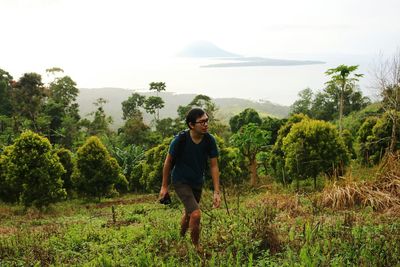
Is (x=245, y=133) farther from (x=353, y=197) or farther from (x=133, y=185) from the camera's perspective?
(x=353, y=197)

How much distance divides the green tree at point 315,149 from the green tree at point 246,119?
24.6m

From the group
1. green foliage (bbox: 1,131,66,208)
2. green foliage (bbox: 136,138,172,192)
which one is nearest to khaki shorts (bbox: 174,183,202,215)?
green foliage (bbox: 1,131,66,208)

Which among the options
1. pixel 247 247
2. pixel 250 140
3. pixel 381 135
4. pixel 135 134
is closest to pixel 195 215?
pixel 247 247

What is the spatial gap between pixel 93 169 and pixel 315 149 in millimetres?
15000

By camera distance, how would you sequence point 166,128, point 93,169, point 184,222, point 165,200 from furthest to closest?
point 166,128
point 93,169
point 184,222
point 165,200

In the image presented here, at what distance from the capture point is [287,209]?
837 cm

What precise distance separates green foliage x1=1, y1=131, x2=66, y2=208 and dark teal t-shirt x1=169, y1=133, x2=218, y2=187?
18739 millimetres

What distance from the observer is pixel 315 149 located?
21.1 meters

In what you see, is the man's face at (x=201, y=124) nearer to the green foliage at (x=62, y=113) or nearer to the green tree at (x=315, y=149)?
the green tree at (x=315, y=149)

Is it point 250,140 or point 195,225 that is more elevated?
point 195,225

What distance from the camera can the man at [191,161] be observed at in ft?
17.0

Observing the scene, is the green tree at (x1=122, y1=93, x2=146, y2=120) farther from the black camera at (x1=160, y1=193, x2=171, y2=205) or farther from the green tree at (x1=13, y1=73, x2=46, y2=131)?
the black camera at (x1=160, y1=193, x2=171, y2=205)

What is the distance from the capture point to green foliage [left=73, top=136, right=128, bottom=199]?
2661 centimetres

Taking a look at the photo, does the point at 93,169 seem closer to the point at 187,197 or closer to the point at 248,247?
the point at 187,197
